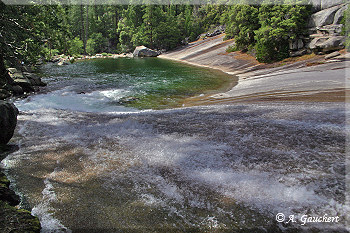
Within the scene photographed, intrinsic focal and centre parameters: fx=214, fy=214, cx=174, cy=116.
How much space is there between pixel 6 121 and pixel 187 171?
574 cm

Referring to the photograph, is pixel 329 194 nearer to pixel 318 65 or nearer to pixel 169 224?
pixel 169 224

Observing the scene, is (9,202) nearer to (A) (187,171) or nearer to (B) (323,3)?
(A) (187,171)

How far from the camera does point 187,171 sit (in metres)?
5.04

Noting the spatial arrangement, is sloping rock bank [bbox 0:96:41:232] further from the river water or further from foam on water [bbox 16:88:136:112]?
foam on water [bbox 16:88:136:112]

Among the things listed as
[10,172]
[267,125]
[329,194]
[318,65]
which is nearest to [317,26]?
[318,65]

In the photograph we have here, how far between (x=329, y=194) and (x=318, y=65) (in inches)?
675

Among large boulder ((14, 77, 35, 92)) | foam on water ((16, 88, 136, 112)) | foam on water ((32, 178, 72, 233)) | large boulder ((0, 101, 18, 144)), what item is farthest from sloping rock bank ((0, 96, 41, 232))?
large boulder ((14, 77, 35, 92))

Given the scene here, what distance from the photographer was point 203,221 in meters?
3.64

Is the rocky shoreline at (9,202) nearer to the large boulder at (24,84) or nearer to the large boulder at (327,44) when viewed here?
the large boulder at (24,84)

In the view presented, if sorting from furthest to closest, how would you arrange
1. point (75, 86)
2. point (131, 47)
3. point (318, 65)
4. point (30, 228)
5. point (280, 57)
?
point (131, 47) < point (280, 57) < point (75, 86) < point (318, 65) < point (30, 228)

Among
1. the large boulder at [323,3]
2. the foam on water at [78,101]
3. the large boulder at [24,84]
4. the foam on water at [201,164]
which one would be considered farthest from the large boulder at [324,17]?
the large boulder at [24,84]

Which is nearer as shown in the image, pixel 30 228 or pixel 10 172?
pixel 30 228

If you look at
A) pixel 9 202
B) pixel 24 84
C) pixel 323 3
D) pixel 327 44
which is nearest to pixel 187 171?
pixel 9 202

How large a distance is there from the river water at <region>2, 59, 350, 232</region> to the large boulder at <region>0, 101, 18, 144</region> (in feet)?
2.20
